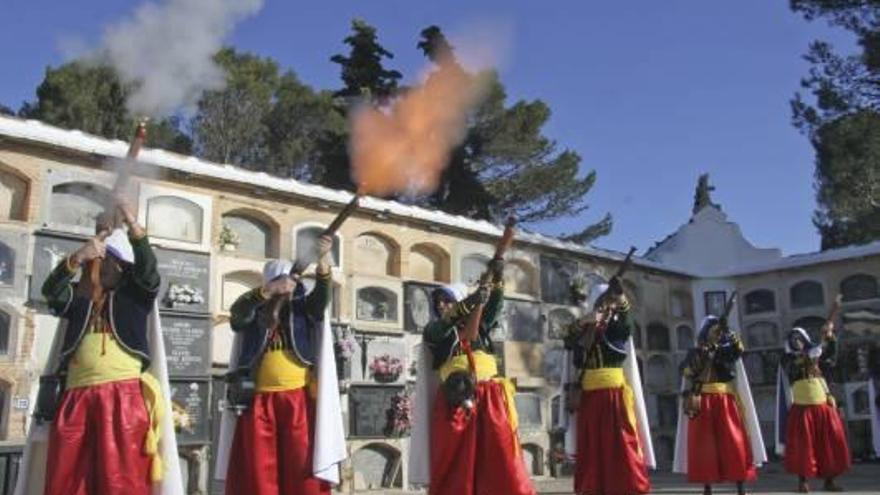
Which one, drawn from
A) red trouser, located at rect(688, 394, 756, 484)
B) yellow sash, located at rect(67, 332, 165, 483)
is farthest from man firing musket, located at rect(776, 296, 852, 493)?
yellow sash, located at rect(67, 332, 165, 483)

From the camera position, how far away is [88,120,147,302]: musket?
4961 millimetres

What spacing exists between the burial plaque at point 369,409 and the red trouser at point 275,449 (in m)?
7.36

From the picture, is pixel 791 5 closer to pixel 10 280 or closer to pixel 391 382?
pixel 391 382

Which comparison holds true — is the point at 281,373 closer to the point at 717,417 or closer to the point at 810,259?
the point at 717,417

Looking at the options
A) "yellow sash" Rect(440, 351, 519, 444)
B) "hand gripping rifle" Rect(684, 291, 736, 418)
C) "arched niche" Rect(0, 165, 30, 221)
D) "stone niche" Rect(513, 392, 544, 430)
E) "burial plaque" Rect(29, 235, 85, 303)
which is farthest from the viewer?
"stone niche" Rect(513, 392, 544, 430)

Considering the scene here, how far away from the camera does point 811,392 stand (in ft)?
38.1

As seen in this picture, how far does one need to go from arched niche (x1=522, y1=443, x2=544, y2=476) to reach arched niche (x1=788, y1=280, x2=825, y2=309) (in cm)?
730

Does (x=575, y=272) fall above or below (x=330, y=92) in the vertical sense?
below

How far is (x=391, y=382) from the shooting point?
13875 millimetres

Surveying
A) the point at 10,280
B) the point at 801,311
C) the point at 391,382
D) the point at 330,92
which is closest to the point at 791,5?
the point at 801,311

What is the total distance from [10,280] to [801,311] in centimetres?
1573

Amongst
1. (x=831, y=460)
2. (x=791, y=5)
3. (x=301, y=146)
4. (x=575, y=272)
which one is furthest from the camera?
(x=301, y=146)

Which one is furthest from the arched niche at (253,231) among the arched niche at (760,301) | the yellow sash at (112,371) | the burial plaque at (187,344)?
the arched niche at (760,301)

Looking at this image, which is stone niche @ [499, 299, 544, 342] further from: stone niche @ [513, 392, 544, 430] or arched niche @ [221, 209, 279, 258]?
arched niche @ [221, 209, 279, 258]
